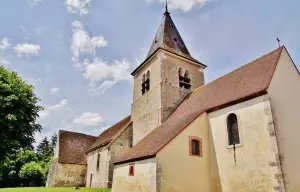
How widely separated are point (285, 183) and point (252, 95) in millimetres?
4137

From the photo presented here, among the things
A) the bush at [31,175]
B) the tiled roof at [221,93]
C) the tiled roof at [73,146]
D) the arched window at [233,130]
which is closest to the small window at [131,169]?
the tiled roof at [221,93]

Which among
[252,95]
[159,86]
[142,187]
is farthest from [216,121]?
[159,86]

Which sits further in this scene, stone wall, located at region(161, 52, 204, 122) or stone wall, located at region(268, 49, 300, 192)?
stone wall, located at region(161, 52, 204, 122)

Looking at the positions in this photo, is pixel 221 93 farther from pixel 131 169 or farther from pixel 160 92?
pixel 131 169

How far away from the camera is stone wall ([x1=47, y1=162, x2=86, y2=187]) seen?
25.1 meters

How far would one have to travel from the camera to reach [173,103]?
19266mm

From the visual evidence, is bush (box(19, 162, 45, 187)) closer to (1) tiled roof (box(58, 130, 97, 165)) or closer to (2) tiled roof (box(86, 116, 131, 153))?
(1) tiled roof (box(58, 130, 97, 165))

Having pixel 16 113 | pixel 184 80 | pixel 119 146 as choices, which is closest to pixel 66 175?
pixel 119 146

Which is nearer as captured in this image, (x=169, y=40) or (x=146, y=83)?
(x=146, y=83)

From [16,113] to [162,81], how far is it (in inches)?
442

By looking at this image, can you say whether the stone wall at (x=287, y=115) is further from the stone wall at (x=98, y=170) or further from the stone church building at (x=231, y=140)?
the stone wall at (x=98, y=170)

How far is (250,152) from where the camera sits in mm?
11188

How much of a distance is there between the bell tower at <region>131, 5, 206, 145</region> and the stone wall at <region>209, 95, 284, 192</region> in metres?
6.49

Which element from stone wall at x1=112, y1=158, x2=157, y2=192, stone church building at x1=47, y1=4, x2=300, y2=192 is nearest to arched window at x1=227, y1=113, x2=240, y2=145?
stone church building at x1=47, y1=4, x2=300, y2=192
